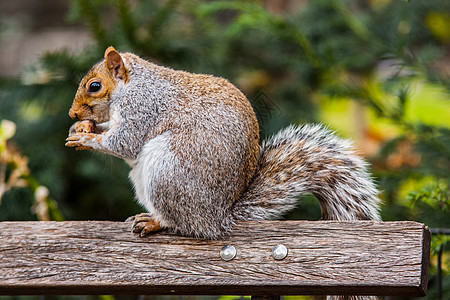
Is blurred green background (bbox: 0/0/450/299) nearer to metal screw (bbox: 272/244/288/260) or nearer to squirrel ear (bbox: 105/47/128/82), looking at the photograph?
squirrel ear (bbox: 105/47/128/82)

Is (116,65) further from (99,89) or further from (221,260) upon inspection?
(221,260)

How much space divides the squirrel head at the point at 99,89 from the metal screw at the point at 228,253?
411 millimetres

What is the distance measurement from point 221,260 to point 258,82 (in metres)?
1.90

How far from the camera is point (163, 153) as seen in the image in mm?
1095

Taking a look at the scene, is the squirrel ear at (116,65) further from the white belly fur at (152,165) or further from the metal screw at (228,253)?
the metal screw at (228,253)

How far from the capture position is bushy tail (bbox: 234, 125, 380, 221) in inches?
44.6

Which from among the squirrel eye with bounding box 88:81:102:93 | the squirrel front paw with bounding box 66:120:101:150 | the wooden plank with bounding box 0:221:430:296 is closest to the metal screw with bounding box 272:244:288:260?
the wooden plank with bounding box 0:221:430:296

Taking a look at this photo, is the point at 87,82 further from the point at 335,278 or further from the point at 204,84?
the point at 335,278

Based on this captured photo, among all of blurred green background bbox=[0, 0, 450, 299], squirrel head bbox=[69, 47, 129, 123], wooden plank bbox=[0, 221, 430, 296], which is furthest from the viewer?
blurred green background bbox=[0, 0, 450, 299]

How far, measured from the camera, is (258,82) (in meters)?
2.88

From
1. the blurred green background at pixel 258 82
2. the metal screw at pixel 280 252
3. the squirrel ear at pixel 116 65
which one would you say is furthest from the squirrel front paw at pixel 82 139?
the metal screw at pixel 280 252

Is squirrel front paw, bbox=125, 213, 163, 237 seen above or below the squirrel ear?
below

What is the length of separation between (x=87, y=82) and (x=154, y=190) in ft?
1.02

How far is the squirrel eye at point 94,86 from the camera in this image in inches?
48.1
